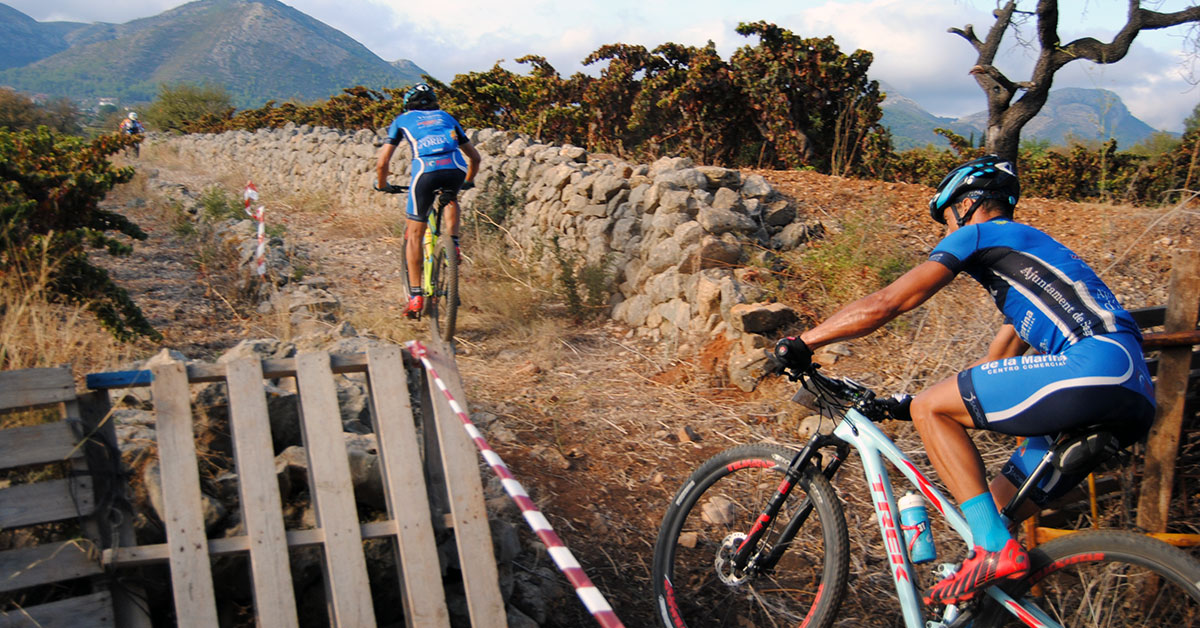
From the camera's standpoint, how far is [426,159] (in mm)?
6066

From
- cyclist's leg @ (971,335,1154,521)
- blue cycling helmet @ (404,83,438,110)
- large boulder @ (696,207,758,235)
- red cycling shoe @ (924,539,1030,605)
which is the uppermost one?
blue cycling helmet @ (404,83,438,110)

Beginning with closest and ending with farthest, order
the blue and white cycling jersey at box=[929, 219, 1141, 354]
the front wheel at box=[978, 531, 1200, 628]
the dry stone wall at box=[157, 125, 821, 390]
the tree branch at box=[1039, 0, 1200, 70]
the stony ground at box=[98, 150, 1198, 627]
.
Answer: the front wheel at box=[978, 531, 1200, 628], the blue and white cycling jersey at box=[929, 219, 1141, 354], the stony ground at box=[98, 150, 1198, 627], the dry stone wall at box=[157, 125, 821, 390], the tree branch at box=[1039, 0, 1200, 70]

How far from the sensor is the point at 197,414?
10.3 feet

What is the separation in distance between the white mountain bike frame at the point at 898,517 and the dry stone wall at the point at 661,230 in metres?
2.65

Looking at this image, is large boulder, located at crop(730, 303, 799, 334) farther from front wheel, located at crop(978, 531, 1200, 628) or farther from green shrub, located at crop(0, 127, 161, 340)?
green shrub, located at crop(0, 127, 161, 340)

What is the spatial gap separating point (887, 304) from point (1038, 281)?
1.53 ft

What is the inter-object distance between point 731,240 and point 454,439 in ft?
12.5

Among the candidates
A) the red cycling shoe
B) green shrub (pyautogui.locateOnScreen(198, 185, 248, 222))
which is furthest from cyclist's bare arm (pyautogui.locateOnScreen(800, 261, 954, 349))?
green shrub (pyautogui.locateOnScreen(198, 185, 248, 222))

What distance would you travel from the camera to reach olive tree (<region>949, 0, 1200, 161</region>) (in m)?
7.75

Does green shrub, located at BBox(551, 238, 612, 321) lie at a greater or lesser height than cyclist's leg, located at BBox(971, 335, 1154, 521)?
lesser

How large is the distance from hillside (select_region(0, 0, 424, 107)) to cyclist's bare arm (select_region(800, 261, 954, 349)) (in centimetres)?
12774

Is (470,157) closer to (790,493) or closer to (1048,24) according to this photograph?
(790,493)

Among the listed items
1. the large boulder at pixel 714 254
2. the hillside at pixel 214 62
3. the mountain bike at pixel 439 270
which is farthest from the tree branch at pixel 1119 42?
the hillside at pixel 214 62

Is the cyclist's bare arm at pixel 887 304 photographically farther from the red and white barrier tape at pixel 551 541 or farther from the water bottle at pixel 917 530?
the red and white barrier tape at pixel 551 541
